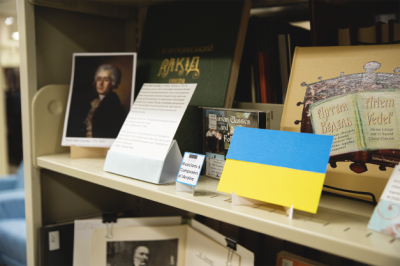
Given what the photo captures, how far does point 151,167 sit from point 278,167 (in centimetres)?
29

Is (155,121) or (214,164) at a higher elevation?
(155,121)

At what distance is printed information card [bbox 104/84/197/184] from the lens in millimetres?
719

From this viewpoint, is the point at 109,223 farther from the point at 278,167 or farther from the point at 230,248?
the point at 278,167

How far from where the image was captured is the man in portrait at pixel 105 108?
0.98 metres

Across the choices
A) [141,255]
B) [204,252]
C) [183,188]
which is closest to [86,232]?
[141,255]

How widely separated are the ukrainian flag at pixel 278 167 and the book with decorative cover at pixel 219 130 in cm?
10

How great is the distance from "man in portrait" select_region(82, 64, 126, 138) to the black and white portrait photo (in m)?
0.33

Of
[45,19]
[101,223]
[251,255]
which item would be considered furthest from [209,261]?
[45,19]

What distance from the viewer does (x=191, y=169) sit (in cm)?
65

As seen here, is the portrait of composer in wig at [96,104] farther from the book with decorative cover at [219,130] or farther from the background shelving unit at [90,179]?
the book with decorative cover at [219,130]

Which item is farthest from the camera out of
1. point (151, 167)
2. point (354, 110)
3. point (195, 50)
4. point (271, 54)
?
point (195, 50)

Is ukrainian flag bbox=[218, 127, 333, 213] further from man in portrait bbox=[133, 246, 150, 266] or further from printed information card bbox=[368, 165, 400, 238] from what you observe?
man in portrait bbox=[133, 246, 150, 266]

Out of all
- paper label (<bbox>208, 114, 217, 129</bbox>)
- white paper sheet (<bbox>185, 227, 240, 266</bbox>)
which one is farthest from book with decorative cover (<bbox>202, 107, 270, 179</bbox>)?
white paper sheet (<bbox>185, 227, 240, 266</bbox>)

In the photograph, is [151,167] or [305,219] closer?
[305,219]
